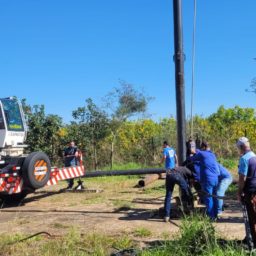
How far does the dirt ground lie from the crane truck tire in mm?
714

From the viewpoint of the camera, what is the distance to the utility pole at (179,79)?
1063cm

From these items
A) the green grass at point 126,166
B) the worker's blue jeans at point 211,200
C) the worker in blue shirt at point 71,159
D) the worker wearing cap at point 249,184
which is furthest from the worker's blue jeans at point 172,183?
the green grass at point 126,166

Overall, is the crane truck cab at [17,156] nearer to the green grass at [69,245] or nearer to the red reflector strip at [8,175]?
the red reflector strip at [8,175]

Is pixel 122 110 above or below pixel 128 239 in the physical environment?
above

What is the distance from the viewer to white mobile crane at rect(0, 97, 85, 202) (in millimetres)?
13039

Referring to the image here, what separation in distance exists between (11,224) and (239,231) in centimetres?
509

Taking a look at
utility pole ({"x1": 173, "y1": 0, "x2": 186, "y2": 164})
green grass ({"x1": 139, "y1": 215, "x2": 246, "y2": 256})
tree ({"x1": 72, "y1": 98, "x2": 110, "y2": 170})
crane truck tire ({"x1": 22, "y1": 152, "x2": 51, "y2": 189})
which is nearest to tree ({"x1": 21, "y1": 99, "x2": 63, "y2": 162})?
tree ({"x1": 72, "y1": 98, "x2": 110, "y2": 170})

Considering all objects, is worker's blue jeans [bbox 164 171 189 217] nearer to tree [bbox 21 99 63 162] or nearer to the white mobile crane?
the white mobile crane

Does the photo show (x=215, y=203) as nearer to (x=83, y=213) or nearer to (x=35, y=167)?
(x=83, y=213)

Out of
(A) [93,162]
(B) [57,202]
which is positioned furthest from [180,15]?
(A) [93,162]

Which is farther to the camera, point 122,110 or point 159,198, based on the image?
point 122,110

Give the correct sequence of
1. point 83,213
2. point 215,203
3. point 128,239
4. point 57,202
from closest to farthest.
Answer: point 128,239
point 215,203
point 83,213
point 57,202

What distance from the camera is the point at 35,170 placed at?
13.3 meters

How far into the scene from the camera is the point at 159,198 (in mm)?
13953
